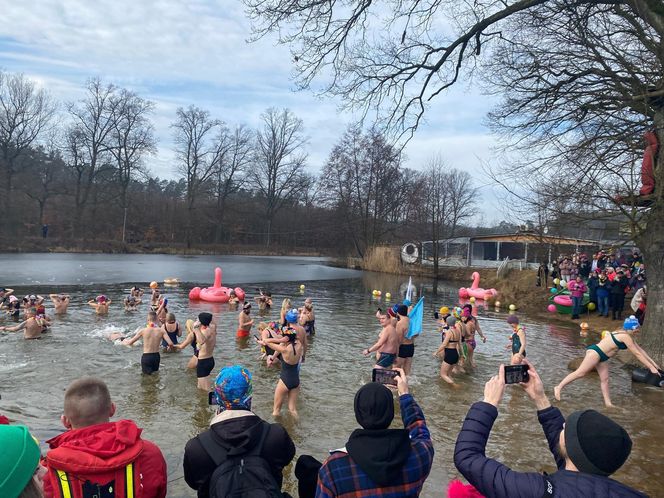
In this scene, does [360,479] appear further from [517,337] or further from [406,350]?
[517,337]

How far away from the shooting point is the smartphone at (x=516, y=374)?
109 inches

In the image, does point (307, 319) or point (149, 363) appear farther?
point (307, 319)

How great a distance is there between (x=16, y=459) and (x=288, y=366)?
17.4ft

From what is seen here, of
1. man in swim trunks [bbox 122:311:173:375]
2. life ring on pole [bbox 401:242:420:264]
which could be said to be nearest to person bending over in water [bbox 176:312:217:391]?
man in swim trunks [bbox 122:311:173:375]

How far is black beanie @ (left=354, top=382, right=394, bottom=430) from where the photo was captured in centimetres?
236

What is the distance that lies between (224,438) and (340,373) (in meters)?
7.18

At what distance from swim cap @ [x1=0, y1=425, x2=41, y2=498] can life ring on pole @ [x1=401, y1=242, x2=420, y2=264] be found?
38.0m

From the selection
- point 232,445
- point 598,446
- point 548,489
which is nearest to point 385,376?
point 232,445

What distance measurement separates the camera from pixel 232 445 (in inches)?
103

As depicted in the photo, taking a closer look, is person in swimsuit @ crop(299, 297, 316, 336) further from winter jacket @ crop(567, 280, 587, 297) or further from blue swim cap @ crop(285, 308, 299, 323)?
winter jacket @ crop(567, 280, 587, 297)

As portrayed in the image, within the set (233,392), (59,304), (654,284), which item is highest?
(654,284)

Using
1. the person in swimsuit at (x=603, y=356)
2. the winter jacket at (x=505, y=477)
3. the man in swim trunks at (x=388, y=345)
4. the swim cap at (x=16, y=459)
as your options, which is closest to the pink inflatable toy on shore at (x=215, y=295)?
the man in swim trunks at (x=388, y=345)

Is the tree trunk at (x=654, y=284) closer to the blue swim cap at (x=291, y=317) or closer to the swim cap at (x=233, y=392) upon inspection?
the blue swim cap at (x=291, y=317)

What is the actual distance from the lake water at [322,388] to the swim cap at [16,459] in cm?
332
